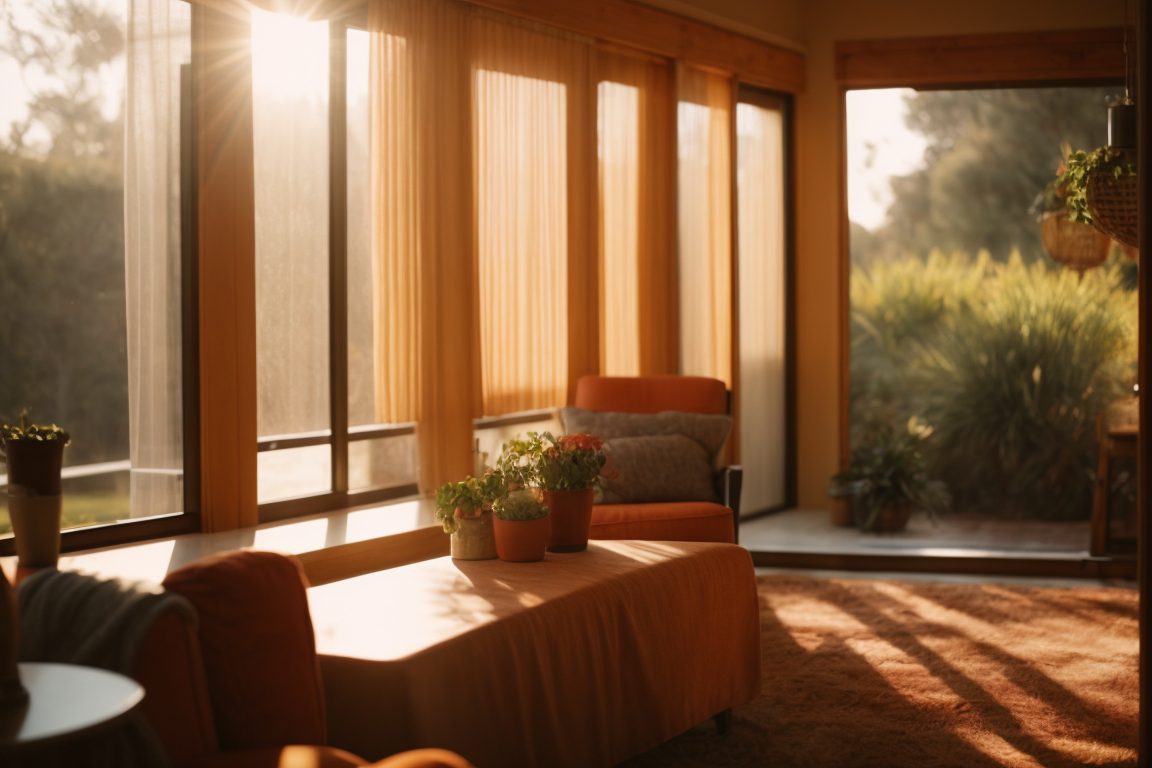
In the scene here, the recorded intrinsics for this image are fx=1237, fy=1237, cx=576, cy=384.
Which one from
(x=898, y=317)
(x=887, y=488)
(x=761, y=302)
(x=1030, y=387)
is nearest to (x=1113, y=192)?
(x=887, y=488)

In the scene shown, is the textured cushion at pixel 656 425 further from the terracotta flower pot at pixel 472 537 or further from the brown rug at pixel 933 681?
the terracotta flower pot at pixel 472 537

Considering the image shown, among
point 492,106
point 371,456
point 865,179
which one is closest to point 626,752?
point 371,456

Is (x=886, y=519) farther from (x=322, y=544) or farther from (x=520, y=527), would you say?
(x=520, y=527)

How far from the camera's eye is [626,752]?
127 inches

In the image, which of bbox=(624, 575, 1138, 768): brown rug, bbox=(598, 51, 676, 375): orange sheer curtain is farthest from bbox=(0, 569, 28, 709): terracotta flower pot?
bbox=(598, 51, 676, 375): orange sheer curtain

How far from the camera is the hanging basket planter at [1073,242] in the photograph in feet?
21.3

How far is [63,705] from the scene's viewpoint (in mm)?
1784

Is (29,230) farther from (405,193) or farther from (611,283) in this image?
(611,283)

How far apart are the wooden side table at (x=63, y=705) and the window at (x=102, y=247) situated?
2209mm

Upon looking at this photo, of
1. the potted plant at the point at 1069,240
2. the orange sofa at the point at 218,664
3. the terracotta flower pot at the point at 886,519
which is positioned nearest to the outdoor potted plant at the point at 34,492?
the orange sofa at the point at 218,664

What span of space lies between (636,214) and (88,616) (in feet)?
14.6

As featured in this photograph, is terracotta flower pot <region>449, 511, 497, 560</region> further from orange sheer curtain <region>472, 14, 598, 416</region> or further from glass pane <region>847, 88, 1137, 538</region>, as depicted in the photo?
glass pane <region>847, 88, 1137, 538</region>

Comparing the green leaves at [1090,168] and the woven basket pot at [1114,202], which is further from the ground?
the green leaves at [1090,168]

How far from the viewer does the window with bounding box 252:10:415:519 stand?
184 inches
